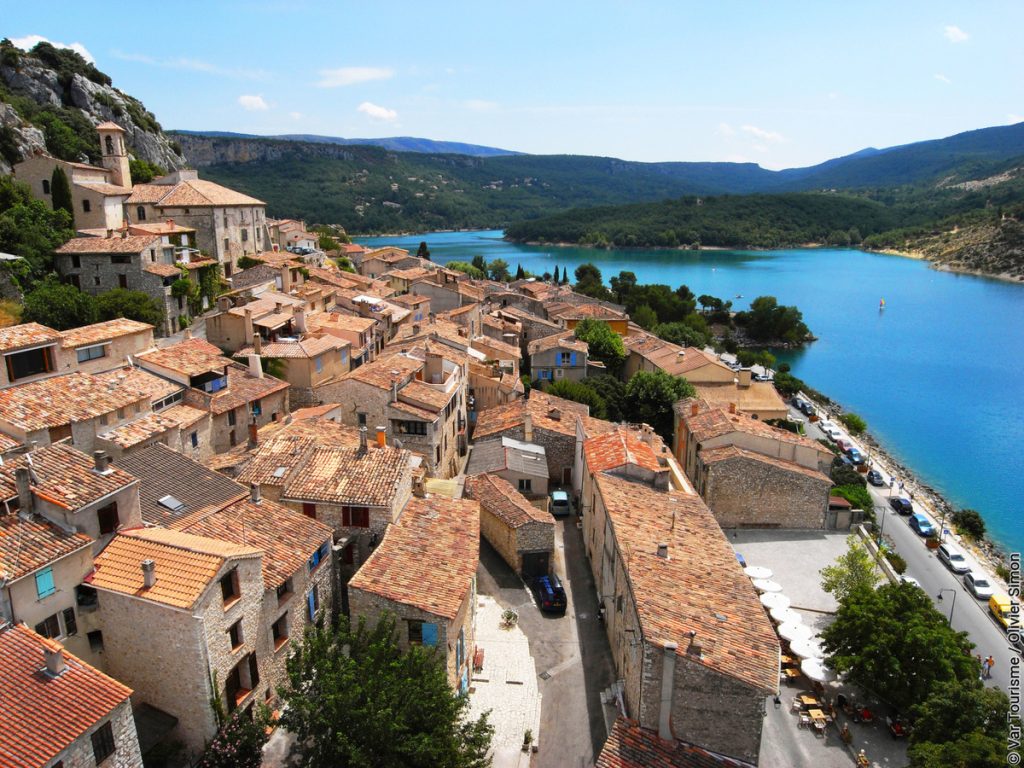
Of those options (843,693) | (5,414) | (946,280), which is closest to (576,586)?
(843,693)

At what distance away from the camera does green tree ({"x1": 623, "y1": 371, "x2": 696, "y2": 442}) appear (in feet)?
141

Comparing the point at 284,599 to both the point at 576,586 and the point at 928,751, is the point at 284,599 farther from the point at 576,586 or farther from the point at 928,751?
the point at 928,751

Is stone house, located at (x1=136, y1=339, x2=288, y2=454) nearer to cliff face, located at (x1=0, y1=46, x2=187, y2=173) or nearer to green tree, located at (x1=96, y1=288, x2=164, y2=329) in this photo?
green tree, located at (x1=96, y1=288, x2=164, y2=329)

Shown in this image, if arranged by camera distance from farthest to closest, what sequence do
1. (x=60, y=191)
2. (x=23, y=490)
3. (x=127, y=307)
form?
(x=60, y=191) < (x=127, y=307) < (x=23, y=490)

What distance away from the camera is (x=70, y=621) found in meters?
14.3

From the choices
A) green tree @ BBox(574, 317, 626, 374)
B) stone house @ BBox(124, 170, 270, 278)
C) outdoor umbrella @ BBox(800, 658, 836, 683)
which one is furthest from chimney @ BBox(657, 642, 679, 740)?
stone house @ BBox(124, 170, 270, 278)

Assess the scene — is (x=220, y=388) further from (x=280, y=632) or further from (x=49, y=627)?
(x=49, y=627)

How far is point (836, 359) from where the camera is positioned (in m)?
82.3

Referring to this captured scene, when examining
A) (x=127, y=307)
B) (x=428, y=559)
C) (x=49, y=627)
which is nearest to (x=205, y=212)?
(x=127, y=307)

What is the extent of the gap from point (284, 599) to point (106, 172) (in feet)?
146

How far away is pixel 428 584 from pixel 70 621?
25.4 feet

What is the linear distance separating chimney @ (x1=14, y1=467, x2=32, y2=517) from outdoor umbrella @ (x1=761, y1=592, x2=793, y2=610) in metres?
22.2

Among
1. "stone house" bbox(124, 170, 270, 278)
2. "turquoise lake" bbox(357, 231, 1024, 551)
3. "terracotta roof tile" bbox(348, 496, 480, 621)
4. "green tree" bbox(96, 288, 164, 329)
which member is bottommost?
"turquoise lake" bbox(357, 231, 1024, 551)

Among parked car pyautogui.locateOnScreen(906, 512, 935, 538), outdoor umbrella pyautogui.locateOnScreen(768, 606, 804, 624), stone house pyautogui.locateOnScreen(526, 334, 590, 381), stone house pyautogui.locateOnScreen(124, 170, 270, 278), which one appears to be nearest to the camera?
outdoor umbrella pyautogui.locateOnScreen(768, 606, 804, 624)
